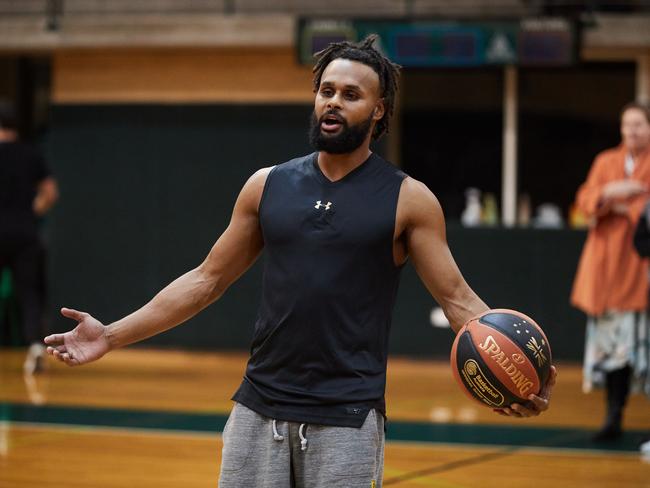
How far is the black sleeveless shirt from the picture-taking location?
3070 mm

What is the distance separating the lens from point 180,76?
1157cm

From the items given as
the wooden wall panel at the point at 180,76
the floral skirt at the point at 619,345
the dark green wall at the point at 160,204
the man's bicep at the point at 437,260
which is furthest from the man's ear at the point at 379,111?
the wooden wall panel at the point at 180,76

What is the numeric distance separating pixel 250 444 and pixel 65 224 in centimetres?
912

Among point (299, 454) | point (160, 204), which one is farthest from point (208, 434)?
point (160, 204)

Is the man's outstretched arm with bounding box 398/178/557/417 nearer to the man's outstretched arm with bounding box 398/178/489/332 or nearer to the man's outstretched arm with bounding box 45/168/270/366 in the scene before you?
the man's outstretched arm with bounding box 398/178/489/332

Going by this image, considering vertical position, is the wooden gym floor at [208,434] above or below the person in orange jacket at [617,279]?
below

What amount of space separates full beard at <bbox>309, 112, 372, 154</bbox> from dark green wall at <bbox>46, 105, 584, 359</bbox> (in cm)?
778

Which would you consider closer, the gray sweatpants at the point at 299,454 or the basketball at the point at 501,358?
the gray sweatpants at the point at 299,454

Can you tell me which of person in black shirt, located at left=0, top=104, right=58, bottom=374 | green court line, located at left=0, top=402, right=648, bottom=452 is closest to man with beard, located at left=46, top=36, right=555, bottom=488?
Answer: green court line, located at left=0, top=402, right=648, bottom=452

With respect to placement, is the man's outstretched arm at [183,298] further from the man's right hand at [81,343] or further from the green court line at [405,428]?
the green court line at [405,428]

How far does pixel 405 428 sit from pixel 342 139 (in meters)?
4.31

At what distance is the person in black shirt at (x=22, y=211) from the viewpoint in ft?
30.1

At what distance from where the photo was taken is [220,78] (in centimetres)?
1150

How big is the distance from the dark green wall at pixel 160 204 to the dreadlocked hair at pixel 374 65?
761 centimetres
